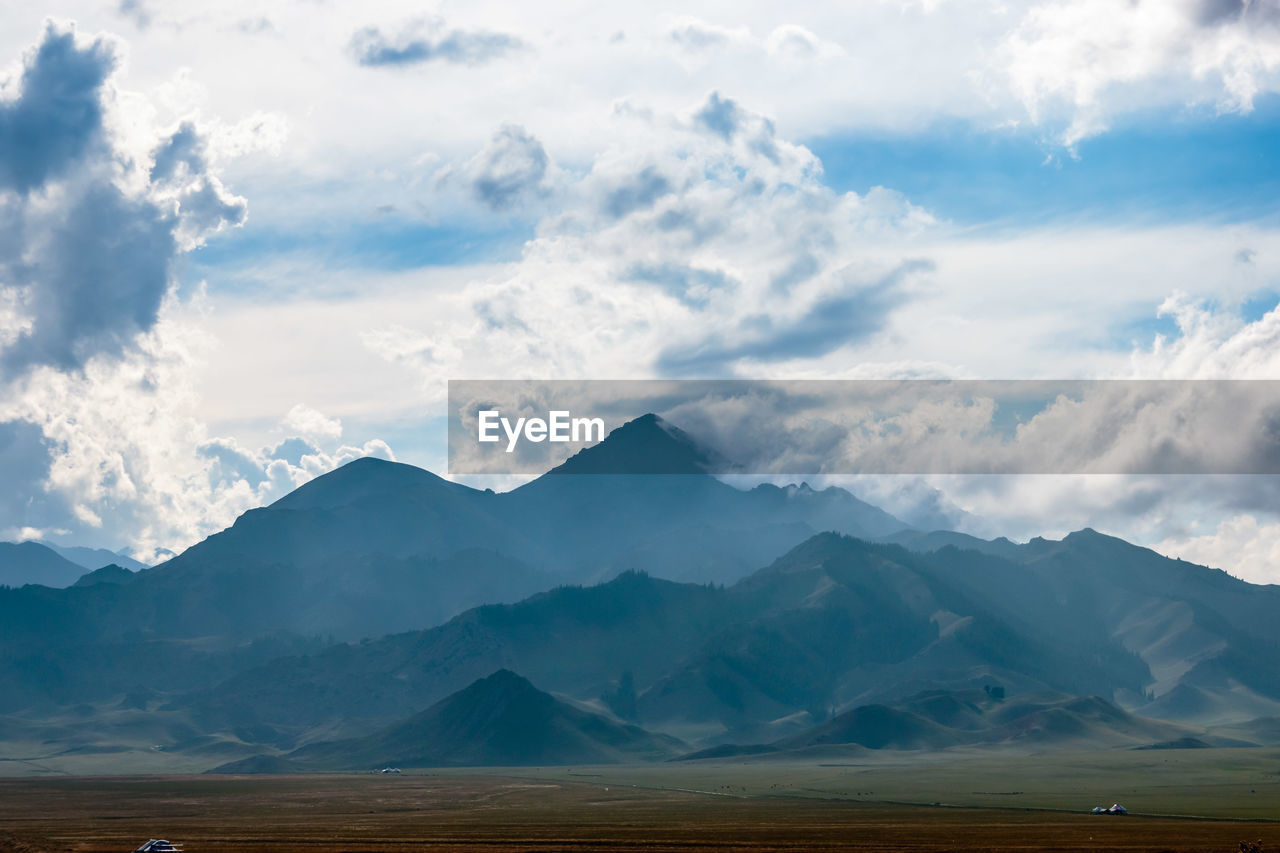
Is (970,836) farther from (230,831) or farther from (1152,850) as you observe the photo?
(230,831)

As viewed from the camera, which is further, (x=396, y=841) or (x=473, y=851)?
(x=396, y=841)

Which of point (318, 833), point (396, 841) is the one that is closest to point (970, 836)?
point (396, 841)

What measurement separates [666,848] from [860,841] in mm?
26211

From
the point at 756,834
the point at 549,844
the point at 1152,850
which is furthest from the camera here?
the point at 756,834

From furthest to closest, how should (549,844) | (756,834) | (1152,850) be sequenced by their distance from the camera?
(756,834)
(549,844)
(1152,850)

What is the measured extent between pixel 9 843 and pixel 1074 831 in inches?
5713

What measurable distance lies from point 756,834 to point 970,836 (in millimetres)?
28549

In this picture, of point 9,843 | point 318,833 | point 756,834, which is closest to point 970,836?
point 756,834

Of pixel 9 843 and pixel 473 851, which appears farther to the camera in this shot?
pixel 9 843

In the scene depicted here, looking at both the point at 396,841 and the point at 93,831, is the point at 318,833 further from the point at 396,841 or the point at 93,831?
the point at 93,831

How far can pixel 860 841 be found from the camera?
170 m

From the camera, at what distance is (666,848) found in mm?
162750

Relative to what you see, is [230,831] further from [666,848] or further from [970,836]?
[970,836]

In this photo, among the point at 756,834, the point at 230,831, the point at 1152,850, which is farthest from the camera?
the point at 230,831
